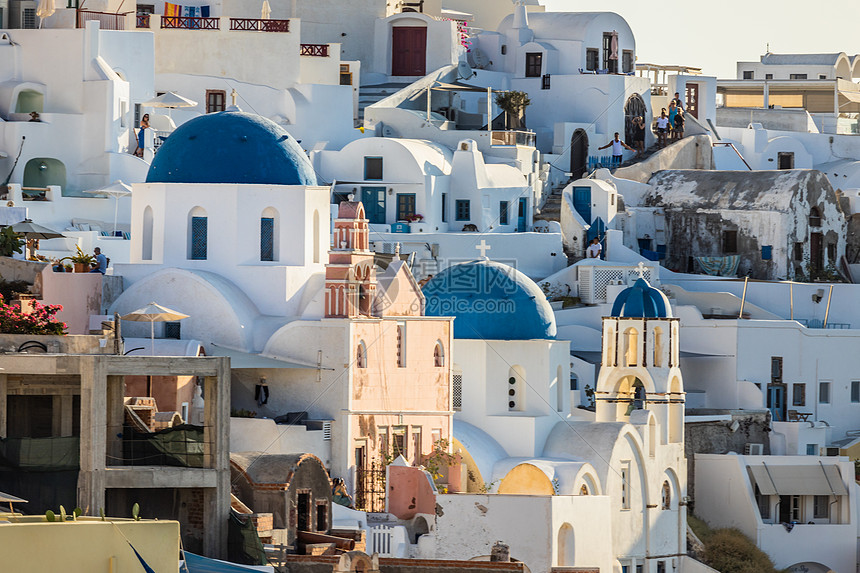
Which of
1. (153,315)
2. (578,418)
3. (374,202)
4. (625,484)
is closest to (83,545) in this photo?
(153,315)

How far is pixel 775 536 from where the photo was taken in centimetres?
5288

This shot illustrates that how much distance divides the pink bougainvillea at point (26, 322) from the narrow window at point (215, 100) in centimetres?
2048

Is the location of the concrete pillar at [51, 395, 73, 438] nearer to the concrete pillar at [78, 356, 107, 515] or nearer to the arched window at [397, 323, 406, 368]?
the concrete pillar at [78, 356, 107, 515]

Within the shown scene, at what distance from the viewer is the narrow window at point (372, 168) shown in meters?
58.1

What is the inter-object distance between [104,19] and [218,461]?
23255 mm

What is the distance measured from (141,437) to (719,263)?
2864 centimetres

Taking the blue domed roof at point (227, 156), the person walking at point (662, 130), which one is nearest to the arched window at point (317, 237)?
the blue domed roof at point (227, 156)

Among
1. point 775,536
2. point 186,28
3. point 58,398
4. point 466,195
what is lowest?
point 775,536

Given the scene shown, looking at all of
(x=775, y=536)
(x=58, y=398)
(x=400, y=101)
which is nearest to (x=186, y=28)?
(x=400, y=101)

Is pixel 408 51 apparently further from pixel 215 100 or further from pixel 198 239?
pixel 198 239

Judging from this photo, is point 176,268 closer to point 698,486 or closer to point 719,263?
point 698,486

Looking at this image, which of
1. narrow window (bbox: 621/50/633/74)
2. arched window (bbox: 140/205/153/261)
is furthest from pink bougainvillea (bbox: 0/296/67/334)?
narrow window (bbox: 621/50/633/74)

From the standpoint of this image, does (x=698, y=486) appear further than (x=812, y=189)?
No

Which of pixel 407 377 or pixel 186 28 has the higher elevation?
pixel 186 28
